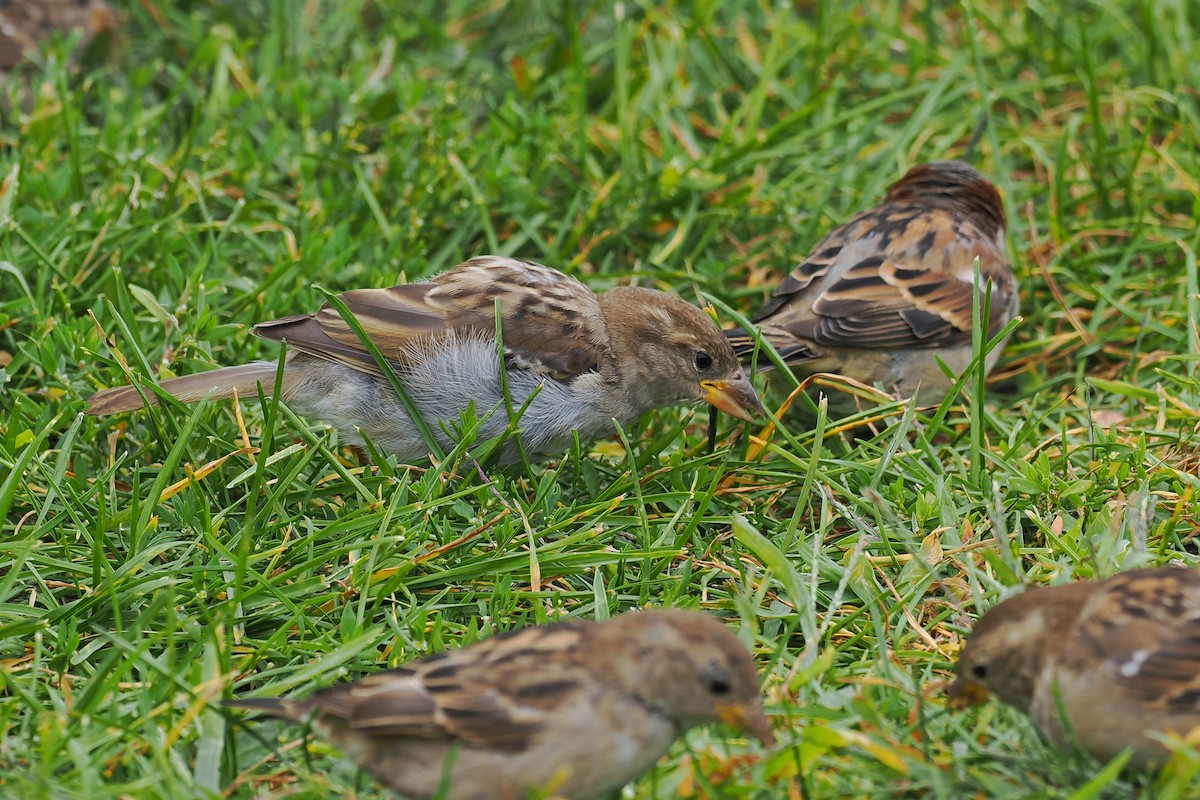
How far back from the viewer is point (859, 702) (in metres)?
3.47

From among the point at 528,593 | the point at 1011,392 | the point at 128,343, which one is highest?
the point at 128,343

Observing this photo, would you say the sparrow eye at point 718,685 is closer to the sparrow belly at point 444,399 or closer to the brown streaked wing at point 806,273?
the sparrow belly at point 444,399

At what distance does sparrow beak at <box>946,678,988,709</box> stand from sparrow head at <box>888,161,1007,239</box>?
3.42 meters

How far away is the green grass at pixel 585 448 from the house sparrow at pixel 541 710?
0.49 feet

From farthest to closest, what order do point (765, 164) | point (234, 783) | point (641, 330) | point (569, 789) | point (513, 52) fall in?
1. point (513, 52)
2. point (765, 164)
3. point (641, 330)
4. point (234, 783)
5. point (569, 789)

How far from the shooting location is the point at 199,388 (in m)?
4.90

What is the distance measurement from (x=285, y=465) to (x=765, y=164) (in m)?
3.37

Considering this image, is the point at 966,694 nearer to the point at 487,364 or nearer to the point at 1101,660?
the point at 1101,660

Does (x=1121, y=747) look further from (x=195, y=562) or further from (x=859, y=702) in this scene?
(x=195, y=562)

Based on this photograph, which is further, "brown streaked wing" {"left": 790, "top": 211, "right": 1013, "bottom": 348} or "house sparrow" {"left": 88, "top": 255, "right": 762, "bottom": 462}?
"brown streaked wing" {"left": 790, "top": 211, "right": 1013, "bottom": 348}

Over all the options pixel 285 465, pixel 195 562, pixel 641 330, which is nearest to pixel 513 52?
pixel 641 330

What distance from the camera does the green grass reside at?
366 cm

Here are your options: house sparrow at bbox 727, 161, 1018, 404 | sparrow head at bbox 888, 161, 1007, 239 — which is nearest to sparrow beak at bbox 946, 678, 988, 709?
house sparrow at bbox 727, 161, 1018, 404

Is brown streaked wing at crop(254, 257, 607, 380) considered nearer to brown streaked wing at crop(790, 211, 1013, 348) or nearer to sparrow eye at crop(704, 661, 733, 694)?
brown streaked wing at crop(790, 211, 1013, 348)
